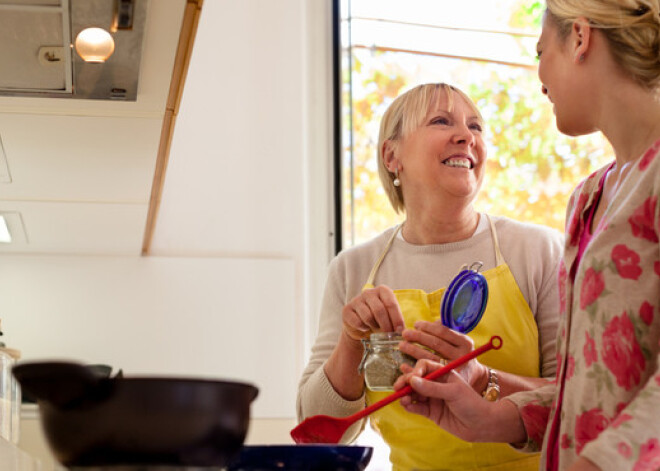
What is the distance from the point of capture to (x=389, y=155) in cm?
188

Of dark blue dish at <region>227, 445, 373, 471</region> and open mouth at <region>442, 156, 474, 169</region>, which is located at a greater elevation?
open mouth at <region>442, 156, 474, 169</region>

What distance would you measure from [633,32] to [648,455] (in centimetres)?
55

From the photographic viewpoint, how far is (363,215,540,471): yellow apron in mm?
1569

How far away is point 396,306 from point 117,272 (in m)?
1.07

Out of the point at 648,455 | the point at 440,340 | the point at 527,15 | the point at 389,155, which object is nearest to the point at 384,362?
the point at 440,340

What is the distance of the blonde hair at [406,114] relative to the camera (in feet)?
5.85

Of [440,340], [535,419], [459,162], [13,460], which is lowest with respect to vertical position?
[13,460]

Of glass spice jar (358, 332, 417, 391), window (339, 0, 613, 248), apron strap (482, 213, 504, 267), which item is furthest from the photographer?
window (339, 0, 613, 248)

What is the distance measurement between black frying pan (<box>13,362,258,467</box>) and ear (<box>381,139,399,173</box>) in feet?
3.92

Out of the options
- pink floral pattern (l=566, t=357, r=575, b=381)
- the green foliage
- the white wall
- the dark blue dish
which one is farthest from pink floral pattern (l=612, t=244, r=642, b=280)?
the green foliage

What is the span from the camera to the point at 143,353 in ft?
7.39

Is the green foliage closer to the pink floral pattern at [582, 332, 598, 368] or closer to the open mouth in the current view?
the open mouth

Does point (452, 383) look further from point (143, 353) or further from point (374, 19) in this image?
point (374, 19)

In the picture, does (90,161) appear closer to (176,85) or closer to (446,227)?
(176,85)
